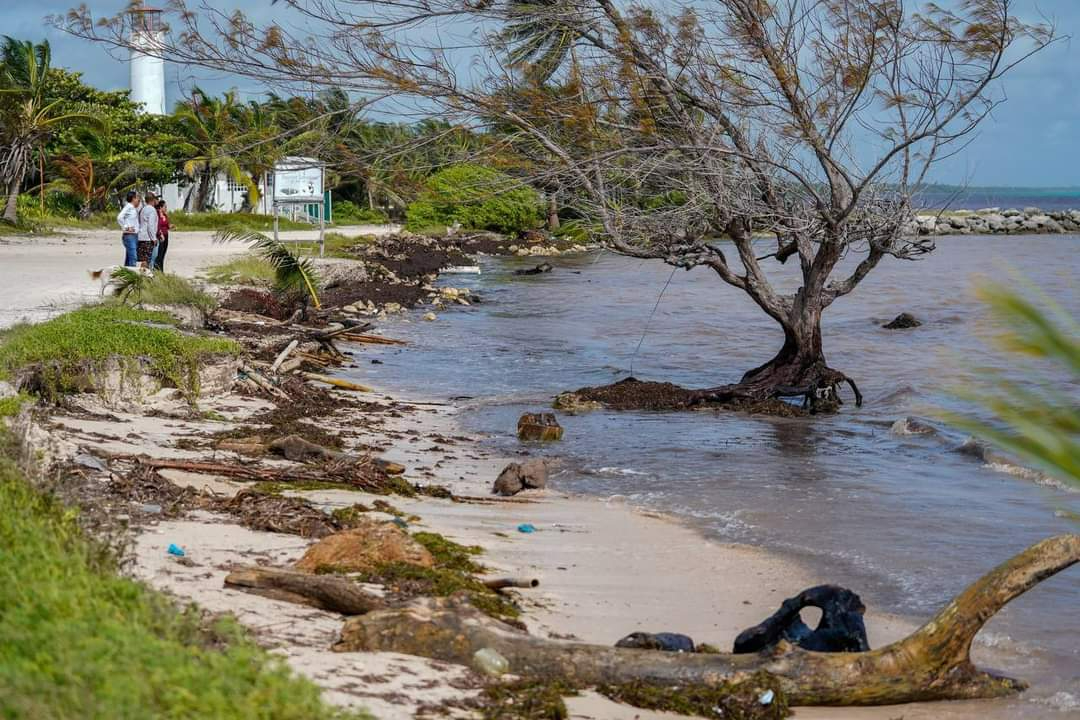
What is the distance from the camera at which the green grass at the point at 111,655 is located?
314 cm

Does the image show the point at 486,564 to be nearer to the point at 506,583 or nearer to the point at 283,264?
the point at 506,583

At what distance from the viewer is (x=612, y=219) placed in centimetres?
1424

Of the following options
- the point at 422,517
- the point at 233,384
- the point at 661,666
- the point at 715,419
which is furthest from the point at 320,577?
the point at 715,419

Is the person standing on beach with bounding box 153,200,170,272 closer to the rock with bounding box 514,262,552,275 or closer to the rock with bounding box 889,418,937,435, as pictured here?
the rock with bounding box 889,418,937,435

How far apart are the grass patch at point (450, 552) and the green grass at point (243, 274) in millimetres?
15664

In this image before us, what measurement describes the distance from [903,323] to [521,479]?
2028 centimetres

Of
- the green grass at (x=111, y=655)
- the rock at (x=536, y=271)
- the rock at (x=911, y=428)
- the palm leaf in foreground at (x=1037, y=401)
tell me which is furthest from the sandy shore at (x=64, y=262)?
the palm leaf in foreground at (x=1037, y=401)

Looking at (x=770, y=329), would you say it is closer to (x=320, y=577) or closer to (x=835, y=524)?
(x=835, y=524)

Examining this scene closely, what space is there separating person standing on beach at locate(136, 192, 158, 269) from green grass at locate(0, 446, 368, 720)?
1665 centimetres

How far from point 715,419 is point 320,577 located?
30.3ft

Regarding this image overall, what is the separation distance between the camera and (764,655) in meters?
5.07

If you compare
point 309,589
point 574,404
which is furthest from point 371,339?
point 309,589

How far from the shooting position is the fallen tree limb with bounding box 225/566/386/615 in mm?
5422

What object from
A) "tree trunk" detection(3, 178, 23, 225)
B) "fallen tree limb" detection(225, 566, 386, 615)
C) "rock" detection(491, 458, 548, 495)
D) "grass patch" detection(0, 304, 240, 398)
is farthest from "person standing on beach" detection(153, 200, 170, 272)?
"tree trunk" detection(3, 178, 23, 225)
